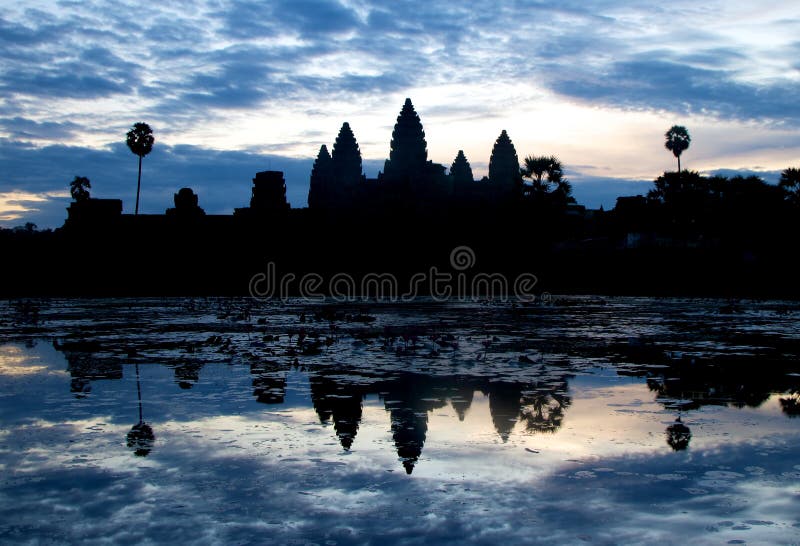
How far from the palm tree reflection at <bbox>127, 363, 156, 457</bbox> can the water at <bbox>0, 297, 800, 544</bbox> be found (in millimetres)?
31

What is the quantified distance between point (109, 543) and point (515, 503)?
8.41 feet

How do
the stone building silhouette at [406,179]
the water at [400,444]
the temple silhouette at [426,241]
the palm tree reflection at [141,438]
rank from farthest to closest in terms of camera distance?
the stone building silhouette at [406,179] < the temple silhouette at [426,241] < the palm tree reflection at [141,438] < the water at [400,444]

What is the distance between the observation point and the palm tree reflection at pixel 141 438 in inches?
261

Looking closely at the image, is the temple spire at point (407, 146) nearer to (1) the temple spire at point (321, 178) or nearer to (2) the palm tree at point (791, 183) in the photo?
(1) the temple spire at point (321, 178)

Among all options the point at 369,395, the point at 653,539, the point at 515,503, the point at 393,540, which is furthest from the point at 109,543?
the point at 369,395

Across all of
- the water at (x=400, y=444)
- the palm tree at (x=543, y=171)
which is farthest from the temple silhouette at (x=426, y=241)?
the water at (x=400, y=444)

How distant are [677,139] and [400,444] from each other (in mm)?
79574

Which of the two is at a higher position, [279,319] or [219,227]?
[219,227]

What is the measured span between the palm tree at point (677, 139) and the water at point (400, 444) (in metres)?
70.7

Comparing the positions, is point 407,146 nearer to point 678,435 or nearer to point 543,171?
point 543,171

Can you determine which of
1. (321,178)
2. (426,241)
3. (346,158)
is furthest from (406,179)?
(321,178)

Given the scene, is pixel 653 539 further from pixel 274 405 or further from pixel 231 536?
pixel 274 405

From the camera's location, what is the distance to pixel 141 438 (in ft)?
23.3

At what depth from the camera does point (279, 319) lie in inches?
872
